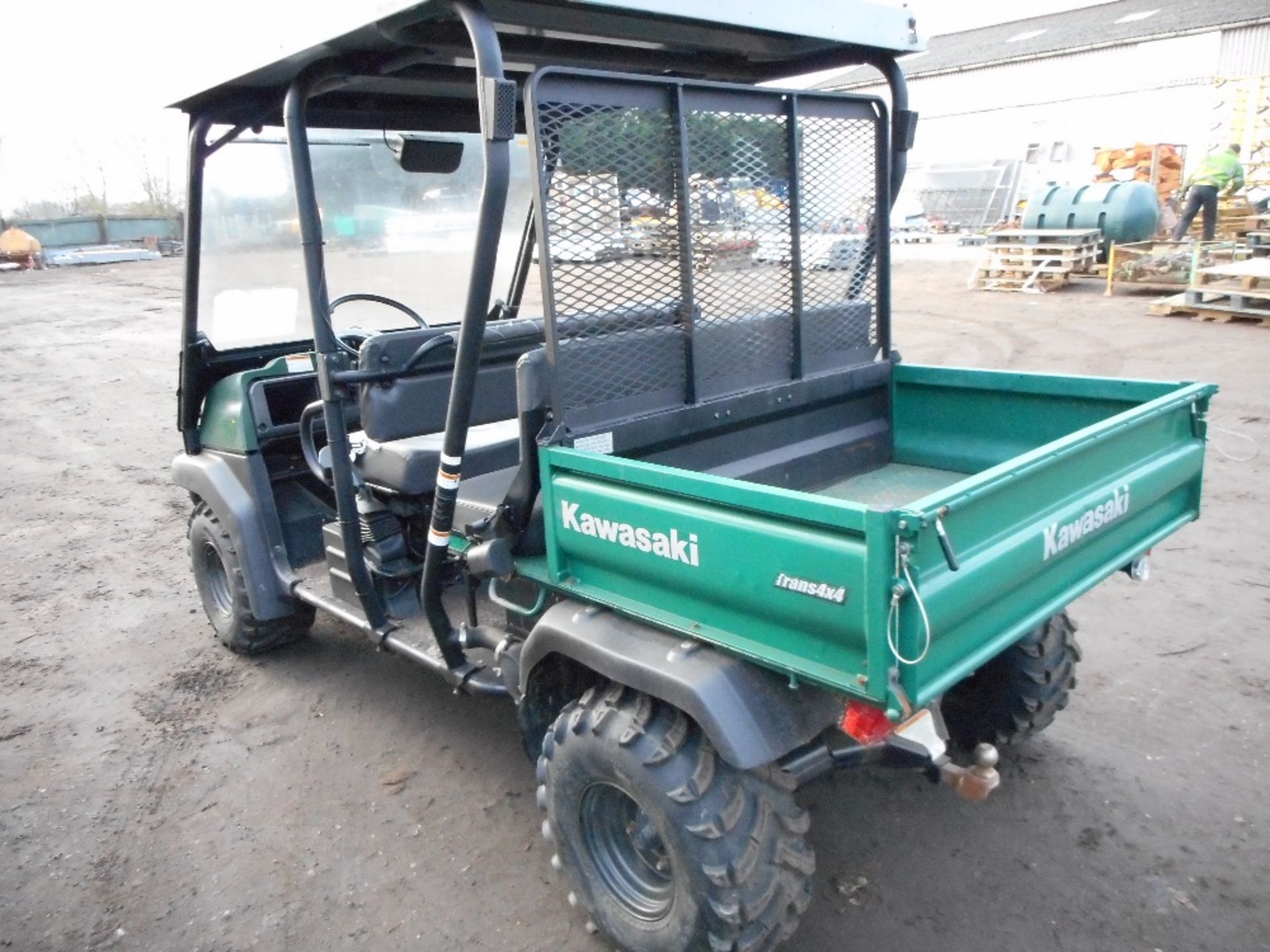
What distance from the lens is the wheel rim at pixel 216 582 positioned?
4277 mm

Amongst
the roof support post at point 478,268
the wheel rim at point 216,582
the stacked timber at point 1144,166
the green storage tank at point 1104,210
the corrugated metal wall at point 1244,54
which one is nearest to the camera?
the roof support post at point 478,268

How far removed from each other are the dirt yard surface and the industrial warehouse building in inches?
759

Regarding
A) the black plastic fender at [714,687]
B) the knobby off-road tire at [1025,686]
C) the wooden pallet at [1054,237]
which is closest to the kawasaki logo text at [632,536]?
the black plastic fender at [714,687]

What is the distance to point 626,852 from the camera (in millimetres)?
2516

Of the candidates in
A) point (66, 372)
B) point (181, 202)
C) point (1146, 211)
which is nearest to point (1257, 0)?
point (1146, 211)

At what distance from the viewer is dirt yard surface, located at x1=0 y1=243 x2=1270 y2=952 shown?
260 cm

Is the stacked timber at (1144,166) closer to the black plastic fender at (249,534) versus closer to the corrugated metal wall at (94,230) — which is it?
the black plastic fender at (249,534)

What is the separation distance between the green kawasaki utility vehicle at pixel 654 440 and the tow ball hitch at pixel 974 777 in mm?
10

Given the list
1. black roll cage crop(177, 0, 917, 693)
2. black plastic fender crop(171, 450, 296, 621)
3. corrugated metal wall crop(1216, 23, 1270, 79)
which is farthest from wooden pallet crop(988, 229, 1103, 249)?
corrugated metal wall crop(1216, 23, 1270, 79)

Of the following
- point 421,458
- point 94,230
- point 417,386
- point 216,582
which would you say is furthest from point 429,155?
point 94,230

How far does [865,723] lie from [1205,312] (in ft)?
34.8

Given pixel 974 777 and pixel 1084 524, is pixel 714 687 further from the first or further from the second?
pixel 1084 524

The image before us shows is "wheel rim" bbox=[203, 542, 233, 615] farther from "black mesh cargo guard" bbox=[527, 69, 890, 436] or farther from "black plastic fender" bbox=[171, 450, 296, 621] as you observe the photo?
"black mesh cargo guard" bbox=[527, 69, 890, 436]

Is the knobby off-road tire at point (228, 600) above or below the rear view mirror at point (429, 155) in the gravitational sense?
below
